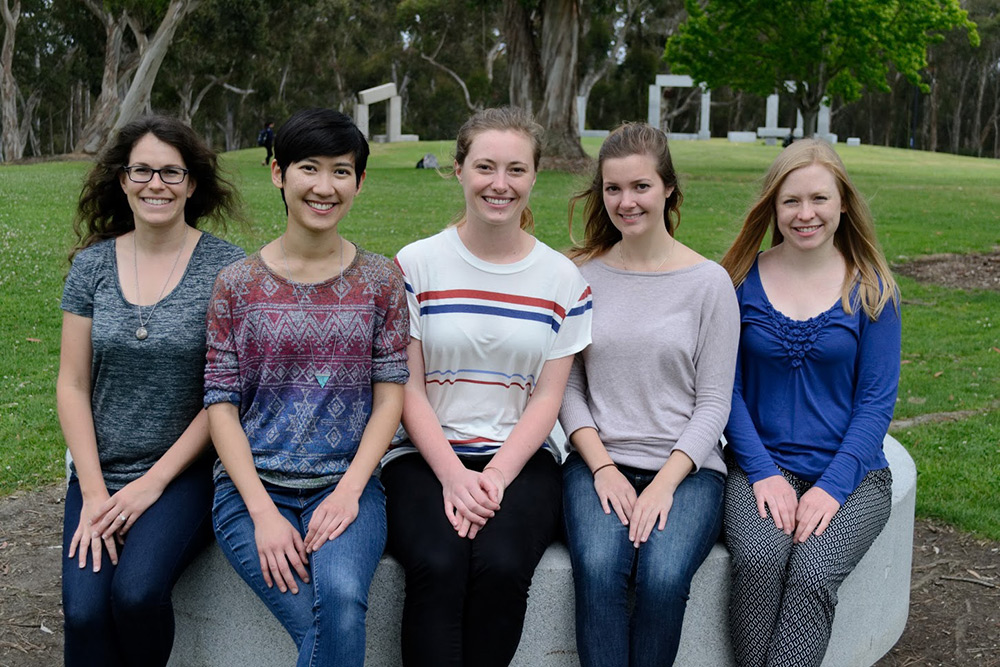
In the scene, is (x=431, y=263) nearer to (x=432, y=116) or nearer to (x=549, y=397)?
(x=549, y=397)

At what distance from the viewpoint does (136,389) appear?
9.46 feet

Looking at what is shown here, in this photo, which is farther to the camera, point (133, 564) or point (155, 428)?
point (155, 428)

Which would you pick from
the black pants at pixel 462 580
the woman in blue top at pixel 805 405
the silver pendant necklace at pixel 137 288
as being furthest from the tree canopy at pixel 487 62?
the black pants at pixel 462 580

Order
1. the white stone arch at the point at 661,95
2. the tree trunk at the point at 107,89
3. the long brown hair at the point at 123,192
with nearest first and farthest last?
the long brown hair at the point at 123,192 → the tree trunk at the point at 107,89 → the white stone arch at the point at 661,95

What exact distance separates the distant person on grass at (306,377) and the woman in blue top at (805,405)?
41.6 inches

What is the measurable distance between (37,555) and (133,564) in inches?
68.5

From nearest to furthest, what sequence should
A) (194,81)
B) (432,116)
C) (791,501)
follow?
(791,501) < (194,81) < (432,116)

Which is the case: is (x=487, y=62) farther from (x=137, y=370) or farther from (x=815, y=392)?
(x=137, y=370)

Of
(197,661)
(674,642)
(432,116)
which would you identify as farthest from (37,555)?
(432,116)

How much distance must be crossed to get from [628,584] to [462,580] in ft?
1.51

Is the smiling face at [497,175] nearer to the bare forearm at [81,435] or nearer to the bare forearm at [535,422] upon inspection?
the bare forearm at [535,422]

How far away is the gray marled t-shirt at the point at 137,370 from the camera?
112 inches

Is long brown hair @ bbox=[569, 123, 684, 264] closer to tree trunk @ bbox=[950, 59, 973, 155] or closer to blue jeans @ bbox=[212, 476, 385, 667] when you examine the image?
blue jeans @ bbox=[212, 476, 385, 667]

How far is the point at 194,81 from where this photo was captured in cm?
3616
